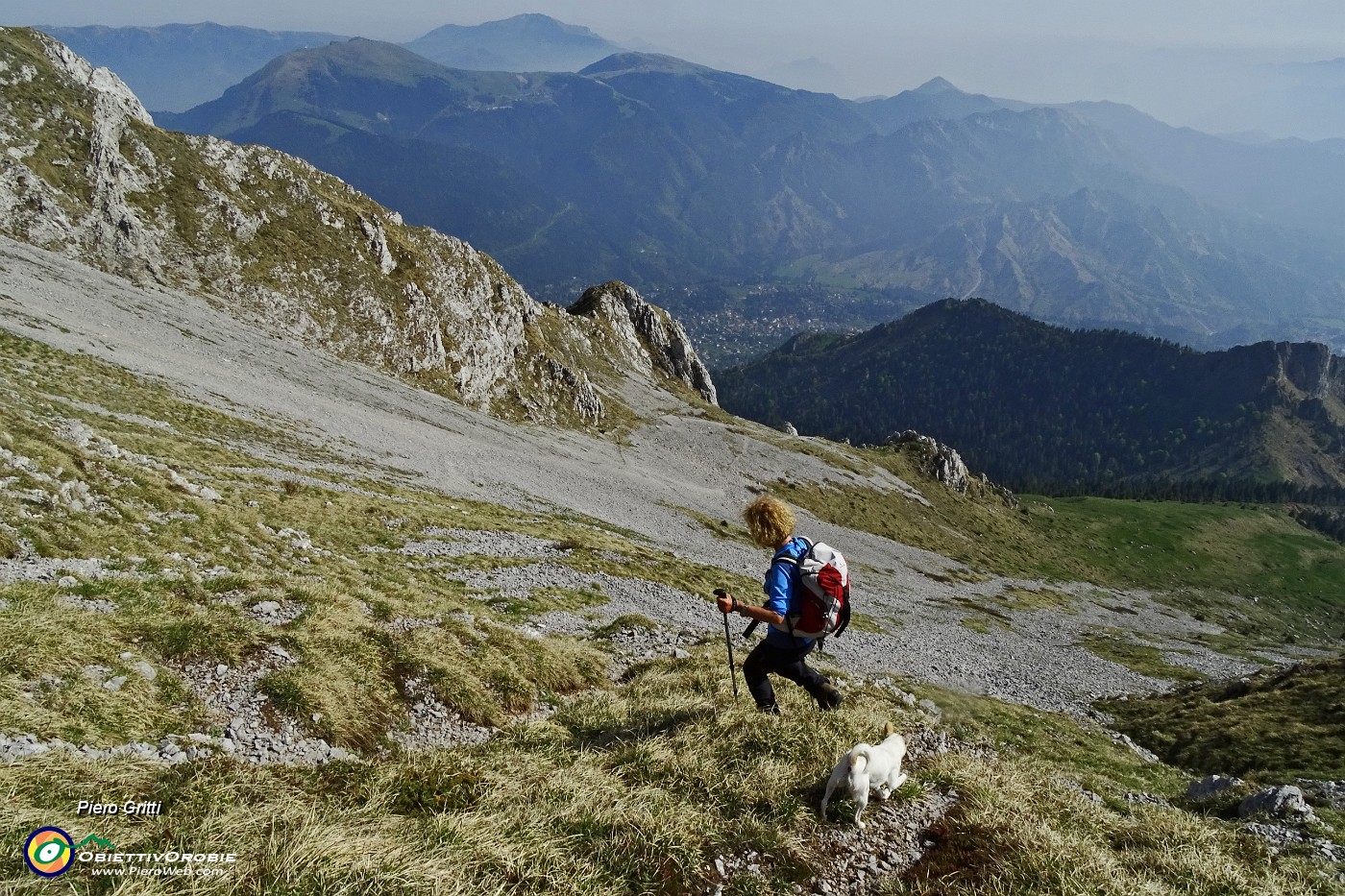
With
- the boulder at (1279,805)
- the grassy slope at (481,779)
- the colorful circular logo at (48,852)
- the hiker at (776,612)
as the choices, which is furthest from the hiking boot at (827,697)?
the colorful circular logo at (48,852)

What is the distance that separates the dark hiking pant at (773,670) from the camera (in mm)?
10156

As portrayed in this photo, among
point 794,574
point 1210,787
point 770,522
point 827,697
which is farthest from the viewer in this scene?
point 1210,787

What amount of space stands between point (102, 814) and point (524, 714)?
8.57 m

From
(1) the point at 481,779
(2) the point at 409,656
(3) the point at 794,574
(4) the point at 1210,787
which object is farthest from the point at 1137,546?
(1) the point at 481,779

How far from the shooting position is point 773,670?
1057 cm

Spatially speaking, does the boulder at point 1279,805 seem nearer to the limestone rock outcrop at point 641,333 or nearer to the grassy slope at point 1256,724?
the grassy slope at point 1256,724

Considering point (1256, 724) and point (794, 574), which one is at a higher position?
point (794, 574)

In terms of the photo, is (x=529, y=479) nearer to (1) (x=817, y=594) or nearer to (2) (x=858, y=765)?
(1) (x=817, y=594)

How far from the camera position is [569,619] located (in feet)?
77.0

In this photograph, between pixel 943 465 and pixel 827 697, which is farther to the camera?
pixel 943 465

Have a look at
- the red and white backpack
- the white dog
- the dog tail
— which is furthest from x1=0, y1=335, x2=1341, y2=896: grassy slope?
the red and white backpack

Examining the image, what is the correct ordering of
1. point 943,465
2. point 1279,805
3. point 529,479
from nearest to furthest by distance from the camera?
1. point 1279,805
2. point 529,479
3. point 943,465

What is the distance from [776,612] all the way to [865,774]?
239 cm

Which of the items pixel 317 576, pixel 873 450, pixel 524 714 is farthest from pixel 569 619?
pixel 873 450
